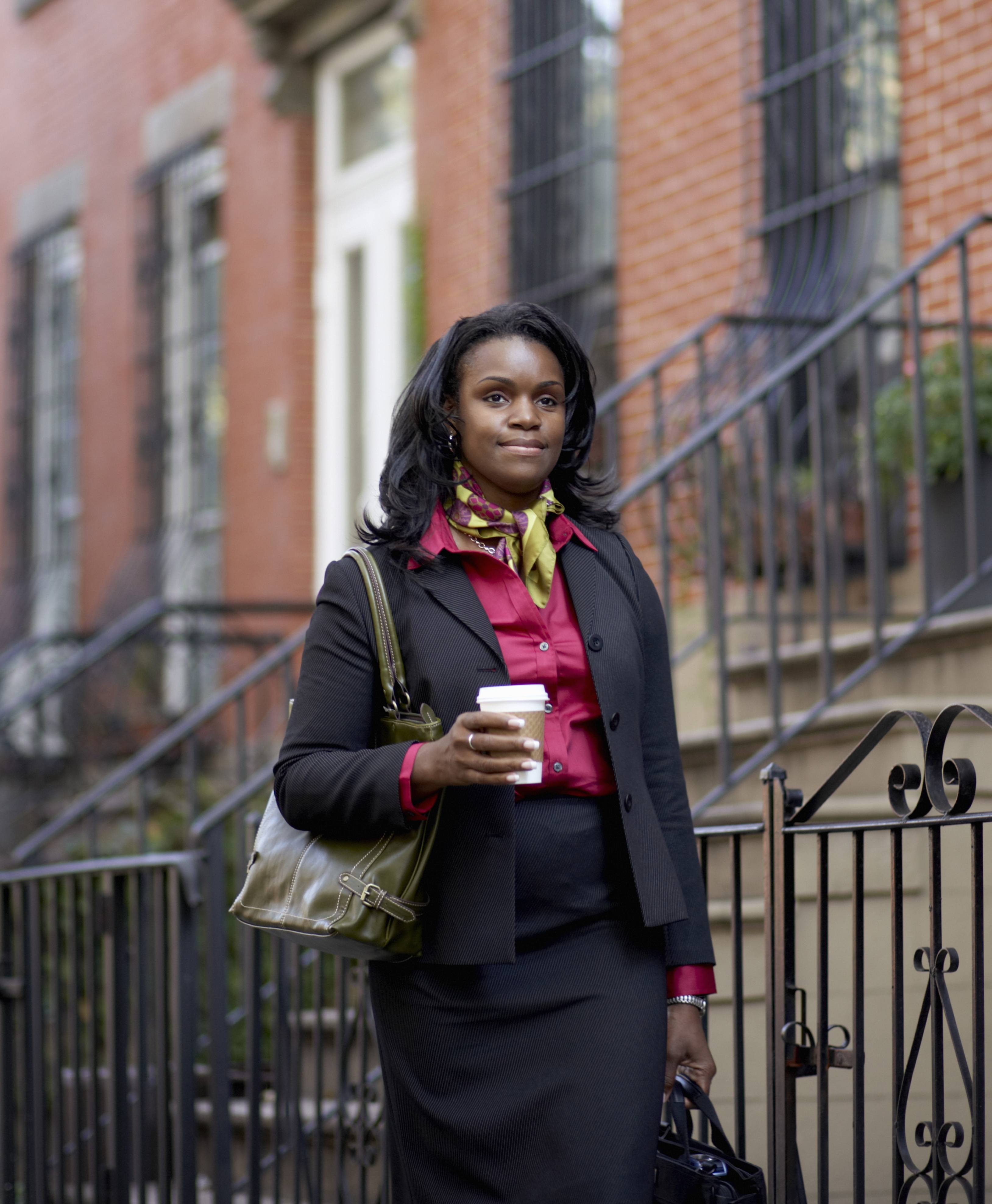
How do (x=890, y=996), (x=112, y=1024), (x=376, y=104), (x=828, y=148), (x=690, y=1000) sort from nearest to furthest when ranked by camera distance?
(x=690, y=1000), (x=890, y=996), (x=112, y=1024), (x=828, y=148), (x=376, y=104)

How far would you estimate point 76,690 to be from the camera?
33.6ft

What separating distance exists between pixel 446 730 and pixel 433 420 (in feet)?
1.50

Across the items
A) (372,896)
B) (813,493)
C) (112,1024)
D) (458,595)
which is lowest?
(112,1024)

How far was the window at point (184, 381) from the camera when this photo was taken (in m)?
11.3

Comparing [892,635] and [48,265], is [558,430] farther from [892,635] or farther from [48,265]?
[48,265]

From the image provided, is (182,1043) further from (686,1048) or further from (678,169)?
(678,169)

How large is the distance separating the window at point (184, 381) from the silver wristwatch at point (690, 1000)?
28.0ft

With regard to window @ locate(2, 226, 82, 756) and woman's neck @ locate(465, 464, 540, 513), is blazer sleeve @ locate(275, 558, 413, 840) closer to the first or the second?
woman's neck @ locate(465, 464, 540, 513)

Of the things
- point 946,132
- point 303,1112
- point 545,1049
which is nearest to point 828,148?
point 946,132

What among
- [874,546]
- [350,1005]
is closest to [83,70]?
[350,1005]

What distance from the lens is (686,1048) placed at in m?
2.60

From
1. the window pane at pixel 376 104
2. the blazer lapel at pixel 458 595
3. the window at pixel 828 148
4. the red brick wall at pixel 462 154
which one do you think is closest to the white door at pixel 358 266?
the window pane at pixel 376 104

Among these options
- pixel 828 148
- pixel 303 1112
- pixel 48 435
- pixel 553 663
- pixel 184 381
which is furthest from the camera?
pixel 48 435

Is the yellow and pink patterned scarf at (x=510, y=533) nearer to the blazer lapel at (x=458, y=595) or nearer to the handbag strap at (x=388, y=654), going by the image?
the blazer lapel at (x=458, y=595)
